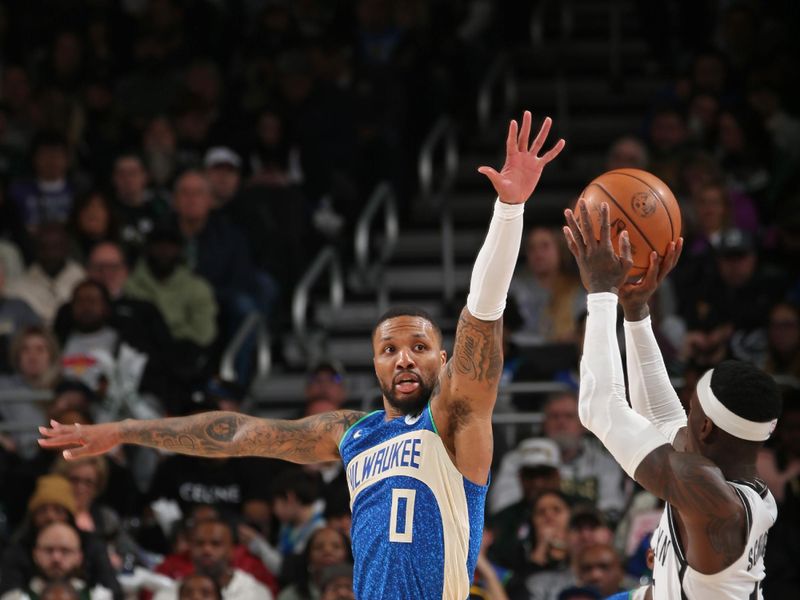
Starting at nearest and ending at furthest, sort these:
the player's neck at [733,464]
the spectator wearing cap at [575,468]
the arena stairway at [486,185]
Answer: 1. the player's neck at [733,464]
2. the spectator wearing cap at [575,468]
3. the arena stairway at [486,185]

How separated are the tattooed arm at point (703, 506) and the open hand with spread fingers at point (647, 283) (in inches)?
33.8

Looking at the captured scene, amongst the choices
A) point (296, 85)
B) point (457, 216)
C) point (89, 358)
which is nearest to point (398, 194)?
point (457, 216)

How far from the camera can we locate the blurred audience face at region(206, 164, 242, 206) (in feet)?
45.1

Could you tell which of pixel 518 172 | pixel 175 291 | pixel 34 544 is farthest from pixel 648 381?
pixel 175 291

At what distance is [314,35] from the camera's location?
1569 cm

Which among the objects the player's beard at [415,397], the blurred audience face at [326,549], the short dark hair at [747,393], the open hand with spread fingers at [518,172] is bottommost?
the blurred audience face at [326,549]

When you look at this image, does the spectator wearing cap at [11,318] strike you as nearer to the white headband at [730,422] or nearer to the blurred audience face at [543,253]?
the blurred audience face at [543,253]

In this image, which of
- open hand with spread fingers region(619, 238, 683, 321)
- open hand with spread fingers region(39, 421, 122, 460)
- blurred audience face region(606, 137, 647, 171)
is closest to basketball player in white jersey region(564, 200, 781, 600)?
open hand with spread fingers region(619, 238, 683, 321)

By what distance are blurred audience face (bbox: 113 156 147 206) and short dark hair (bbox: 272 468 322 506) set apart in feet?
12.0

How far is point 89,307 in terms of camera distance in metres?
11.8

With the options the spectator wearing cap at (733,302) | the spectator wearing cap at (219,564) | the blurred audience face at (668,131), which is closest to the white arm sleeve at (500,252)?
the spectator wearing cap at (219,564)

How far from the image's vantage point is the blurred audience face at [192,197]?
42.7 feet

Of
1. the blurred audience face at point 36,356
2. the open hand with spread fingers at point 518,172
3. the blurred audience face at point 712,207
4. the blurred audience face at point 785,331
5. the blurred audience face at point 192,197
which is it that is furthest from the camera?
the blurred audience face at point 192,197

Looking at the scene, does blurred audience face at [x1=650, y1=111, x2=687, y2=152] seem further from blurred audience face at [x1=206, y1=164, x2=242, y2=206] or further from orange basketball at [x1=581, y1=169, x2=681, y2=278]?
orange basketball at [x1=581, y1=169, x2=681, y2=278]
